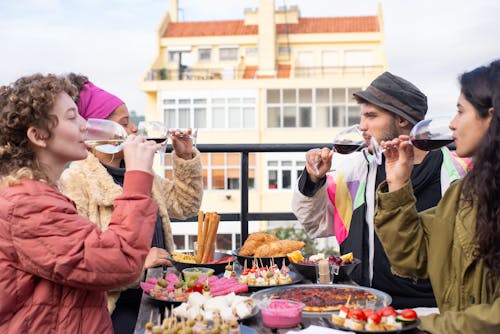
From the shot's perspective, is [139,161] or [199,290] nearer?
[139,161]

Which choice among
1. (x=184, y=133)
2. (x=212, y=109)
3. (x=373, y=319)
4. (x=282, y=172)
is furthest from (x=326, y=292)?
(x=212, y=109)

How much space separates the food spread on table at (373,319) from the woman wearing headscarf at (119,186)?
3.51ft

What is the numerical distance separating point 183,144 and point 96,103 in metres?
0.46

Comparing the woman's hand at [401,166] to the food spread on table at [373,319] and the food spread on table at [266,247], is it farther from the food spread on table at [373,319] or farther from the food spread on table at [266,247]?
the food spread on table at [266,247]

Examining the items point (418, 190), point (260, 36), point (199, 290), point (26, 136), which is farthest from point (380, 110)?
point (260, 36)

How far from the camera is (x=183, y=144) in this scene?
3152 mm

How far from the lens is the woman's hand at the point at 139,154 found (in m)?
1.97

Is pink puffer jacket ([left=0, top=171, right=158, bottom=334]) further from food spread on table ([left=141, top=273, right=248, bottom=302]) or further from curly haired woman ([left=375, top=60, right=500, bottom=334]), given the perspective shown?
curly haired woman ([left=375, top=60, right=500, bottom=334])

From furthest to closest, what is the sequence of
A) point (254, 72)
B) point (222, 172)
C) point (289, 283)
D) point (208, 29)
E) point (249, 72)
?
point (208, 29), point (249, 72), point (254, 72), point (222, 172), point (289, 283)

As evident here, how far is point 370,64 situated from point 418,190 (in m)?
40.7

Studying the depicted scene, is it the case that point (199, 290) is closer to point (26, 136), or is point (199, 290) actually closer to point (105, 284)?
point (105, 284)

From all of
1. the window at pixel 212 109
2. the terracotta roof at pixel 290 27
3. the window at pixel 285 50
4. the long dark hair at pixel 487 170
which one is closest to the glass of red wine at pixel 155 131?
the long dark hair at pixel 487 170

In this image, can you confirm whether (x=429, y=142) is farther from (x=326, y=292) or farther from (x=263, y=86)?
(x=263, y=86)

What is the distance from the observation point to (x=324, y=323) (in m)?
1.88
